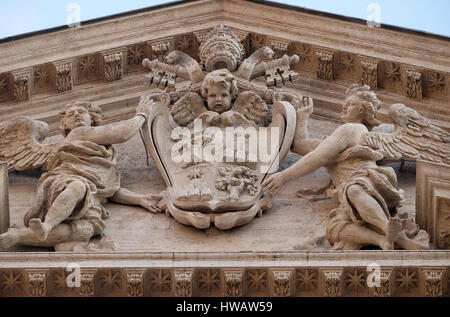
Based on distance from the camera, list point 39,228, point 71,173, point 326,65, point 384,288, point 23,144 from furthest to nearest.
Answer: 1. point 326,65
2. point 23,144
3. point 71,173
4. point 39,228
5. point 384,288

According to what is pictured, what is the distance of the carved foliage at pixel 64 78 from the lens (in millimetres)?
20672

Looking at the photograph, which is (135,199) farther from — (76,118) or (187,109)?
(187,109)

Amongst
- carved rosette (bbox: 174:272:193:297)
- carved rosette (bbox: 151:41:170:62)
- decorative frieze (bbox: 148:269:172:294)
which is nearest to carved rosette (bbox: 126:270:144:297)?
decorative frieze (bbox: 148:269:172:294)

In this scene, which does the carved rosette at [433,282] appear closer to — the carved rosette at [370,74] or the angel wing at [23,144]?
the angel wing at [23,144]

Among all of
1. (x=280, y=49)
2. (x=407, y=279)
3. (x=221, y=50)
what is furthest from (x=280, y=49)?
(x=407, y=279)

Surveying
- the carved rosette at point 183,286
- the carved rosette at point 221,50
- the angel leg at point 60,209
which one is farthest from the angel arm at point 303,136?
the carved rosette at point 183,286

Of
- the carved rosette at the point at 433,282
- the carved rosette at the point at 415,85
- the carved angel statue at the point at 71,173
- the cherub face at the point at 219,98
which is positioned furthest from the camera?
the carved rosette at the point at 415,85

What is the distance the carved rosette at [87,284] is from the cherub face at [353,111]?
4.16 metres

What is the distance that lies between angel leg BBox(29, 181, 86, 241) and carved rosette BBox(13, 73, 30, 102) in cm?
345

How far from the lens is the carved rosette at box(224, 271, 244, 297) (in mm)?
15789

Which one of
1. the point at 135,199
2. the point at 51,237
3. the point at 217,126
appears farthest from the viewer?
the point at 217,126

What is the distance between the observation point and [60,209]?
16.9m

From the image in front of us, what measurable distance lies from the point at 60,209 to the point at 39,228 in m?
0.40

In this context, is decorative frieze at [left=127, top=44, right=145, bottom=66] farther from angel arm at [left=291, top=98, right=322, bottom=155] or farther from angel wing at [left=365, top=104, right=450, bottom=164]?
angel wing at [left=365, top=104, right=450, bottom=164]
